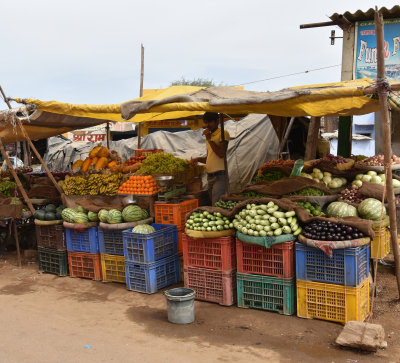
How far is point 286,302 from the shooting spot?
203 inches

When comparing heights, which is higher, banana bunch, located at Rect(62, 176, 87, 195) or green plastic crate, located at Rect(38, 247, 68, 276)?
banana bunch, located at Rect(62, 176, 87, 195)

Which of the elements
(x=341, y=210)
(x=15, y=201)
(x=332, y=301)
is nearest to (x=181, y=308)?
(x=332, y=301)

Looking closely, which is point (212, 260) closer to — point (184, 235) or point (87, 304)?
point (184, 235)

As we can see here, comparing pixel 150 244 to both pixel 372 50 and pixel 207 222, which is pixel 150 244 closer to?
pixel 207 222

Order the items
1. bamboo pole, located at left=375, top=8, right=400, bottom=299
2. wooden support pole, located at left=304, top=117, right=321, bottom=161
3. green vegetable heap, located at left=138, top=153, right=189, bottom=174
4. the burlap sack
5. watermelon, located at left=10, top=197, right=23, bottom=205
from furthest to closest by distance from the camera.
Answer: wooden support pole, located at left=304, top=117, right=321, bottom=161
watermelon, located at left=10, top=197, right=23, bottom=205
green vegetable heap, located at left=138, top=153, right=189, bottom=174
the burlap sack
bamboo pole, located at left=375, top=8, right=400, bottom=299

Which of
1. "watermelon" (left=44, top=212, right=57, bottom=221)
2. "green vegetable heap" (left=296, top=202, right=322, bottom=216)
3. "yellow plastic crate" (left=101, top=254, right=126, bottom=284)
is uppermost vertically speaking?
"green vegetable heap" (left=296, top=202, right=322, bottom=216)

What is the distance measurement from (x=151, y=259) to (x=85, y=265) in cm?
162

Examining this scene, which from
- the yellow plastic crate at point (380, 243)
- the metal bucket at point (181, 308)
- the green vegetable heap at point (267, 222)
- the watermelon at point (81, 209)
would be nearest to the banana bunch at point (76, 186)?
the watermelon at point (81, 209)

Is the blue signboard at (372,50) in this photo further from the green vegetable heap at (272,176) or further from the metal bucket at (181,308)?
the metal bucket at (181,308)

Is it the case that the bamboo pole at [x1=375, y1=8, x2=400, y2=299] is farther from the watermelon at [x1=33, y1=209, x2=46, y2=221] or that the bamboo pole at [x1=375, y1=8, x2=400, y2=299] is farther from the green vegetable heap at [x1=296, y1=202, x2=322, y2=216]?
the watermelon at [x1=33, y1=209, x2=46, y2=221]

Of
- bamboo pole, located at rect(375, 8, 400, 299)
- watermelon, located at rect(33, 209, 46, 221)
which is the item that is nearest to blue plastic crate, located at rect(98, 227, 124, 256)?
watermelon, located at rect(33, 209, 46, 221)

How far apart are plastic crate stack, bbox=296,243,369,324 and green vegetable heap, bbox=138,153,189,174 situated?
3.27 metres

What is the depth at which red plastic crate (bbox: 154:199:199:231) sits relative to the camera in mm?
6809

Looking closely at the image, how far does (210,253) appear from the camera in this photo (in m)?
5.68
